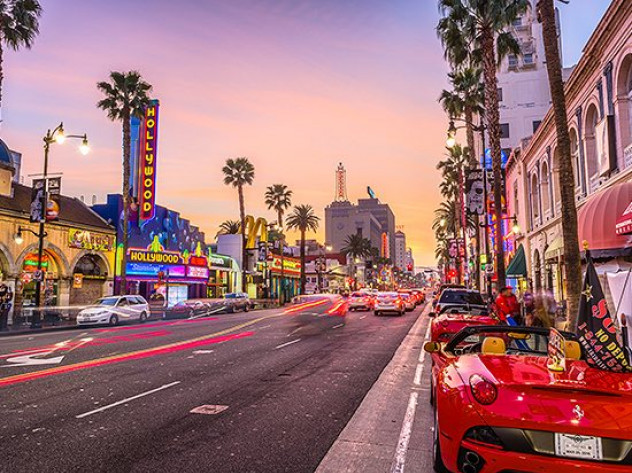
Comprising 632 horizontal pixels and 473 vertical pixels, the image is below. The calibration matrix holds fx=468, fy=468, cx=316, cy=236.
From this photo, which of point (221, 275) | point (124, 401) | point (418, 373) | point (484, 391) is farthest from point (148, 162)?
point (484, 391)

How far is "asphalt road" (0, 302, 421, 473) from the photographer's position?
501cm

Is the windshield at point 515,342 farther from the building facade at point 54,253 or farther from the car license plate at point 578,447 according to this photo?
the building facade at point 54,253

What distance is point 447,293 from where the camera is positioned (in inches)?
757

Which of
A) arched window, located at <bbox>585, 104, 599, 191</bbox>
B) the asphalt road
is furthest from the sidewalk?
arched window, located at <bbox>585, 104, 599, 191</bbox>

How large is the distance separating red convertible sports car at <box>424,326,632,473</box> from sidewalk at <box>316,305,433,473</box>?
1.14m

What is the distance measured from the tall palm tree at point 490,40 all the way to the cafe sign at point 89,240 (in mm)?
27056

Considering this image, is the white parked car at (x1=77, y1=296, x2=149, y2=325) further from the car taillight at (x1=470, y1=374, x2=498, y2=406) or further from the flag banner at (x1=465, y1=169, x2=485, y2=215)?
the car taillight at (x1=470, y1=374, x2=498, y2=406)

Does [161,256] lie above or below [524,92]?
below

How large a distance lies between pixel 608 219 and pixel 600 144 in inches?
183

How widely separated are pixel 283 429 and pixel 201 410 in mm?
1538

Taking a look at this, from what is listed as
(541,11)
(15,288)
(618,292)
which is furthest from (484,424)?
(15,288)

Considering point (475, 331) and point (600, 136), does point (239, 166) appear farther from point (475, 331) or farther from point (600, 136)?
point (475, 331)

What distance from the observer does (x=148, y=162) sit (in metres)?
38.4

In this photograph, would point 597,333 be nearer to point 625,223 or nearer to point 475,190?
point 625,223
